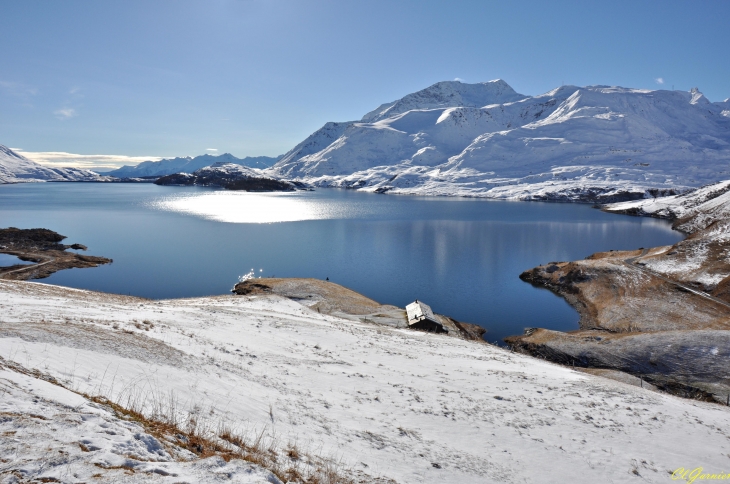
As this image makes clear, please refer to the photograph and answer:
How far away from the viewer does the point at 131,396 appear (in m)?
10.7

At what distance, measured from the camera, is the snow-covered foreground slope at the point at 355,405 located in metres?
9.98

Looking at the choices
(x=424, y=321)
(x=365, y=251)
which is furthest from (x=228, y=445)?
(x=365, y=251)

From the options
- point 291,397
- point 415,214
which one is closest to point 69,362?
point 291,397

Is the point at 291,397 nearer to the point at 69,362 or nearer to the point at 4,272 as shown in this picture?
the point at 69,362

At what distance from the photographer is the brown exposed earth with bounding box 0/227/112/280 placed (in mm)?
53438

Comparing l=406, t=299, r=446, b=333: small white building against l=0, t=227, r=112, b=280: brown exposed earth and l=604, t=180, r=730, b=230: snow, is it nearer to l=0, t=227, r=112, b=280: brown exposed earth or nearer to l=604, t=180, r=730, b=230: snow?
l=0, t=227, r=112, b=280: brown exposed earth

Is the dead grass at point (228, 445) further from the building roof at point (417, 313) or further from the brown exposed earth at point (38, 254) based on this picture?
the brown exposed earth at point (38, 254)

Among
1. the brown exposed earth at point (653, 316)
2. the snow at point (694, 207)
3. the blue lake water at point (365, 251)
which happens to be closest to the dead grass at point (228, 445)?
the brown exposed earth at point (653, 316)

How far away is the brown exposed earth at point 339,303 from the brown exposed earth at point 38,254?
1126 inches

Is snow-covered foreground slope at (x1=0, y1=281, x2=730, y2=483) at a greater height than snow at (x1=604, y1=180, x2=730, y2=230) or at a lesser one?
lesser

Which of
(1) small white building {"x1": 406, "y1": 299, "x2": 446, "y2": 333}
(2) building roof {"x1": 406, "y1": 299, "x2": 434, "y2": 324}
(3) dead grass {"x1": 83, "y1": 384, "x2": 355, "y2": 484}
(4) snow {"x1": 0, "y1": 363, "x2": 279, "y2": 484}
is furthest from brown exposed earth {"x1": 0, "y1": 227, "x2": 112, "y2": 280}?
(4) snow {"x1": 0, "y1": 363, "x2": 279, "y2": 484}

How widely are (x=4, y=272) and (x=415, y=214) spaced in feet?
366

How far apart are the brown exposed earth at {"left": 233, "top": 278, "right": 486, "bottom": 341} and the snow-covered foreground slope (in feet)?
47.6

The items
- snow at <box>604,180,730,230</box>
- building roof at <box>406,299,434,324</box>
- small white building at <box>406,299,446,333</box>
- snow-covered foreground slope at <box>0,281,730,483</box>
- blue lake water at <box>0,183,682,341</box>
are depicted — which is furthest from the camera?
snow at <box>604,180,730,230</box>
